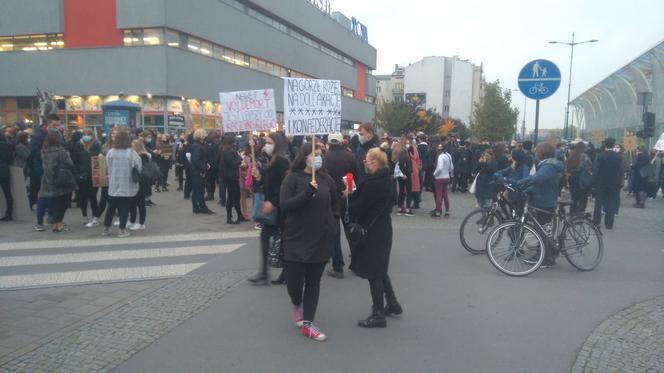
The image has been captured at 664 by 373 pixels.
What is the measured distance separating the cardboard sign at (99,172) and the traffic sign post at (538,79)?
27.4 feet

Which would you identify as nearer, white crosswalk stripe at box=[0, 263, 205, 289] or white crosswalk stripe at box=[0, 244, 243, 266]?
white crosswalk stripe at box=[0, 263, 205, 289]

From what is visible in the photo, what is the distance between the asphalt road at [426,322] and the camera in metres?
4.39

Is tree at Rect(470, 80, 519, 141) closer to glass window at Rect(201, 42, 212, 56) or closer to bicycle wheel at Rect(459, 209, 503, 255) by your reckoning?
glass window at Rect(201, 42, 212, 56)

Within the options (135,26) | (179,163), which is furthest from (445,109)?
(179,163)

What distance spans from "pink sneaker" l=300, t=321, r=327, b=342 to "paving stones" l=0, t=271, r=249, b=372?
52.9 inches

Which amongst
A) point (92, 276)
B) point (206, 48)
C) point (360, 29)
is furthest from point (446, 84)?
point (92, 276)

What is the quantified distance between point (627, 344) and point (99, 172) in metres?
9.10

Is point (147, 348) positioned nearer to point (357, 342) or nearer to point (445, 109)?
point (357, 342)

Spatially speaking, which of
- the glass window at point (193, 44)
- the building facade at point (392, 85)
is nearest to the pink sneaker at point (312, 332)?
the glass window at point (193, 44)

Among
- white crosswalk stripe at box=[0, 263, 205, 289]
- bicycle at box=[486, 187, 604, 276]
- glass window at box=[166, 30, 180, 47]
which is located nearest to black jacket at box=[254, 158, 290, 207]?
white crosswalk stripe at box=[0, 263, 205, 289]

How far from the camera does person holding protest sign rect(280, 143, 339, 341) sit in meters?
4.74

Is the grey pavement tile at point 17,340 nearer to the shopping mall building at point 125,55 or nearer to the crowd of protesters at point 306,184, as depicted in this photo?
the crowd of protesters at point 306,184

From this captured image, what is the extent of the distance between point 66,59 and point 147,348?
3037 centimetres

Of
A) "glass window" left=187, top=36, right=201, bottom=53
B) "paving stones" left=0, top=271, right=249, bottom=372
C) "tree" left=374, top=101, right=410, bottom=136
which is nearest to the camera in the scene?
"paving stones" left=0, top=271, right=249, bottom=372
